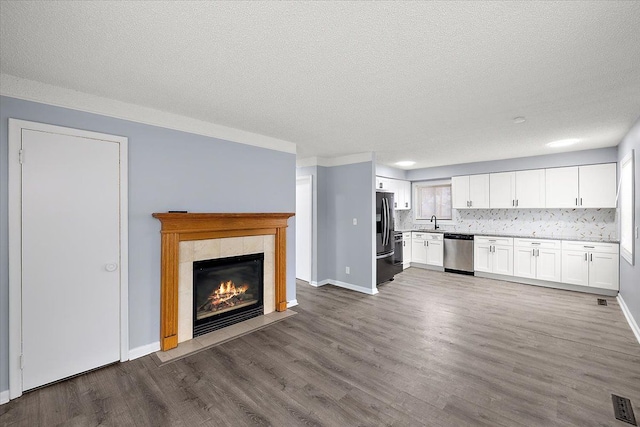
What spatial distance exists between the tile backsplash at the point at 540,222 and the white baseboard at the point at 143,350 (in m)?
6.46

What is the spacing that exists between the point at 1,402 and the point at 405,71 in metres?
4.01

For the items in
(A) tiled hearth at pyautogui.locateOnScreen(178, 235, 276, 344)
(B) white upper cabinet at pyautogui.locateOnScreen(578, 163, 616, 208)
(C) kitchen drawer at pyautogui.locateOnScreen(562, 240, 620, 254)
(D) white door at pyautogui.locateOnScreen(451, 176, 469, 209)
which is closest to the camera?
(A) tiled hearth at pyautogui.locateOnScreen(178, 235, 276, 344)

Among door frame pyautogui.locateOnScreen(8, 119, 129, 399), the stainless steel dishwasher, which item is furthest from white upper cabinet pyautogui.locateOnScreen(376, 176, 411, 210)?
door frame pyautogui.locateOnScreen(8, 119, 129, 399)

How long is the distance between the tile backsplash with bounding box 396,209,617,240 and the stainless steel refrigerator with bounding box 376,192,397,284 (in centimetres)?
226

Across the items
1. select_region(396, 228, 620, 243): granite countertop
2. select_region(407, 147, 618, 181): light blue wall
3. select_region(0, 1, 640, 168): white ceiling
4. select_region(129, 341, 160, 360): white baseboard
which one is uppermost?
select_region(0, 1, 640, 168): white ceiling

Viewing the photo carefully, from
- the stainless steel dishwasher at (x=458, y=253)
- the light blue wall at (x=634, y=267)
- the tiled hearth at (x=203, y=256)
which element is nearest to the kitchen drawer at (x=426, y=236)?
the stainless steel dishwasher at (x=458, y=253)

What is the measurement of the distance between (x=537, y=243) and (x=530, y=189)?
109 cm

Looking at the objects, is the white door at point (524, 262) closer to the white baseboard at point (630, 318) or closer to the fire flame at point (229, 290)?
the white baseboard at point (630, 318)

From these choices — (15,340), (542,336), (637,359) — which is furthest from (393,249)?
(15,340)

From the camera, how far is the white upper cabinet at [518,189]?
5438mm

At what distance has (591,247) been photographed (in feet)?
15.6

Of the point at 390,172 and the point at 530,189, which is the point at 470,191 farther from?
the point at 390,172

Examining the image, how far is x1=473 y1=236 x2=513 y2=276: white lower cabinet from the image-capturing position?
561cm

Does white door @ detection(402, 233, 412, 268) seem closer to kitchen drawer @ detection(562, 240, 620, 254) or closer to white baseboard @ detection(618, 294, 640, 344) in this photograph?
kitchen drawer @ detection(562, 240, 620, 254)
